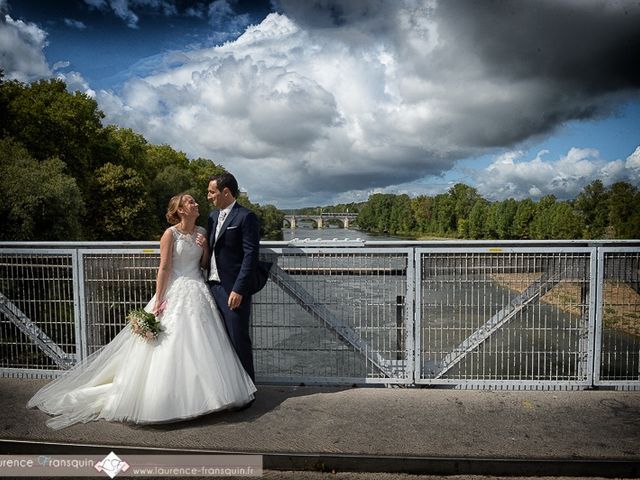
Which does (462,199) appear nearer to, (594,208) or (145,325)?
(594,208)

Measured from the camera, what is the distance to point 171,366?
406 centimetres

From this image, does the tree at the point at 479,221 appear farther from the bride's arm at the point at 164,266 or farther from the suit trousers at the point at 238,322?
the bride's arm at the point at 164,266

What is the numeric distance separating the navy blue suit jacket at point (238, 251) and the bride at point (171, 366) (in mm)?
207

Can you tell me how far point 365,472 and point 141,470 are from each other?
1659 mm

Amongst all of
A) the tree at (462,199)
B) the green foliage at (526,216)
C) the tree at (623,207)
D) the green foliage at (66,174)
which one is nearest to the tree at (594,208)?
the green foliage at (526,216)

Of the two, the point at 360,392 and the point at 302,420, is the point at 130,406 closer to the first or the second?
the point at 302,420

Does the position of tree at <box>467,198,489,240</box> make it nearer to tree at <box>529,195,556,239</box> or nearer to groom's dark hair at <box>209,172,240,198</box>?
tree at <box>529,195,556,239</box>

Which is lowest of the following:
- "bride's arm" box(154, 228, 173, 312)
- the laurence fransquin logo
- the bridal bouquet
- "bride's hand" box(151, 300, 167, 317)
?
the laurence fransquin logo

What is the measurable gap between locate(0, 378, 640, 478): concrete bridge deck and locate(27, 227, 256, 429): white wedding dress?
0.16 metres

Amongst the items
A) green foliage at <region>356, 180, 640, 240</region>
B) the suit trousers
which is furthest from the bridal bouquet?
green foliage at <region>356, 180, 640, 240</region>

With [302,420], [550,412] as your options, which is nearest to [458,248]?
[550,412]

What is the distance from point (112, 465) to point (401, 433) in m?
2.26

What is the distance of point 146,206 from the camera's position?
36688mm

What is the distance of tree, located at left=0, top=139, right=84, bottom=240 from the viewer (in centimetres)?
1730
